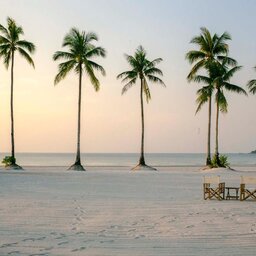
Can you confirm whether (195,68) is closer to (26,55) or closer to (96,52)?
(96,52)

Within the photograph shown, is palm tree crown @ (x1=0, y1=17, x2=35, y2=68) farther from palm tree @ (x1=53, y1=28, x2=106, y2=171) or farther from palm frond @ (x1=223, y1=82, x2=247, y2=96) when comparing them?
palm frond @ (x1=223, y1=82, x2=247, y2=96)

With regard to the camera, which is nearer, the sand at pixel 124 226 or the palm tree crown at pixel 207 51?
the sand at pixel 124 226

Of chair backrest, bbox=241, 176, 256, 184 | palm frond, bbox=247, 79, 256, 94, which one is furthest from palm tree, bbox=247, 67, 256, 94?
chair backrest, bbox=241, 176, 256, 184

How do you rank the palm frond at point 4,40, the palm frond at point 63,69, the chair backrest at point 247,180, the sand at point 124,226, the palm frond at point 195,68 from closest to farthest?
the sand at point 124,226 → the chair backrest at point 247,180 → the palm frond at point 4,40 → the palm frond at point 63,69 → the palm frond at point 195,68

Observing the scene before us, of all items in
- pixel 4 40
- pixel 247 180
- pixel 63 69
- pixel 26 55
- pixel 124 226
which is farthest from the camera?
pixel 63 69

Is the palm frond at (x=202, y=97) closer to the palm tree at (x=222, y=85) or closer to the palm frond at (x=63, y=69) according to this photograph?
the palm tree at (x=222, y=85)

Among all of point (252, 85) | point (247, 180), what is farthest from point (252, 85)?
point (247, 180)

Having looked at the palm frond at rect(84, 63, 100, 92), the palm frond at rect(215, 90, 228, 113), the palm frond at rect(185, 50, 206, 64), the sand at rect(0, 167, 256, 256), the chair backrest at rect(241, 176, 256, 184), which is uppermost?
the palm frond at rect(185, 50, 206, 64)

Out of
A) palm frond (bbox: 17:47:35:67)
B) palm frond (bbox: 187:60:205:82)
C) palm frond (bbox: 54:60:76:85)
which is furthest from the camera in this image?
palm frond (bbox: 187:60:205:82)

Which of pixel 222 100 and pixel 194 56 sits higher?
pixel 194 56

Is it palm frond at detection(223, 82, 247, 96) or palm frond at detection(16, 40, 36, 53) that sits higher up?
palm frond at detection(16, 40, 36, 53)

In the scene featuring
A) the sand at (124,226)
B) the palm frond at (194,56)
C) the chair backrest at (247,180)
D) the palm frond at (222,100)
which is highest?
the palm frond at (194,56)

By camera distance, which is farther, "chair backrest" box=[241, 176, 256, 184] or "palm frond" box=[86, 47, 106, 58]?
"palm frond" box=[86, 47, 106, 58]

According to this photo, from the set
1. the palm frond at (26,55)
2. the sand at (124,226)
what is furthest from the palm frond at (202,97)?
the sand at (124,226)
